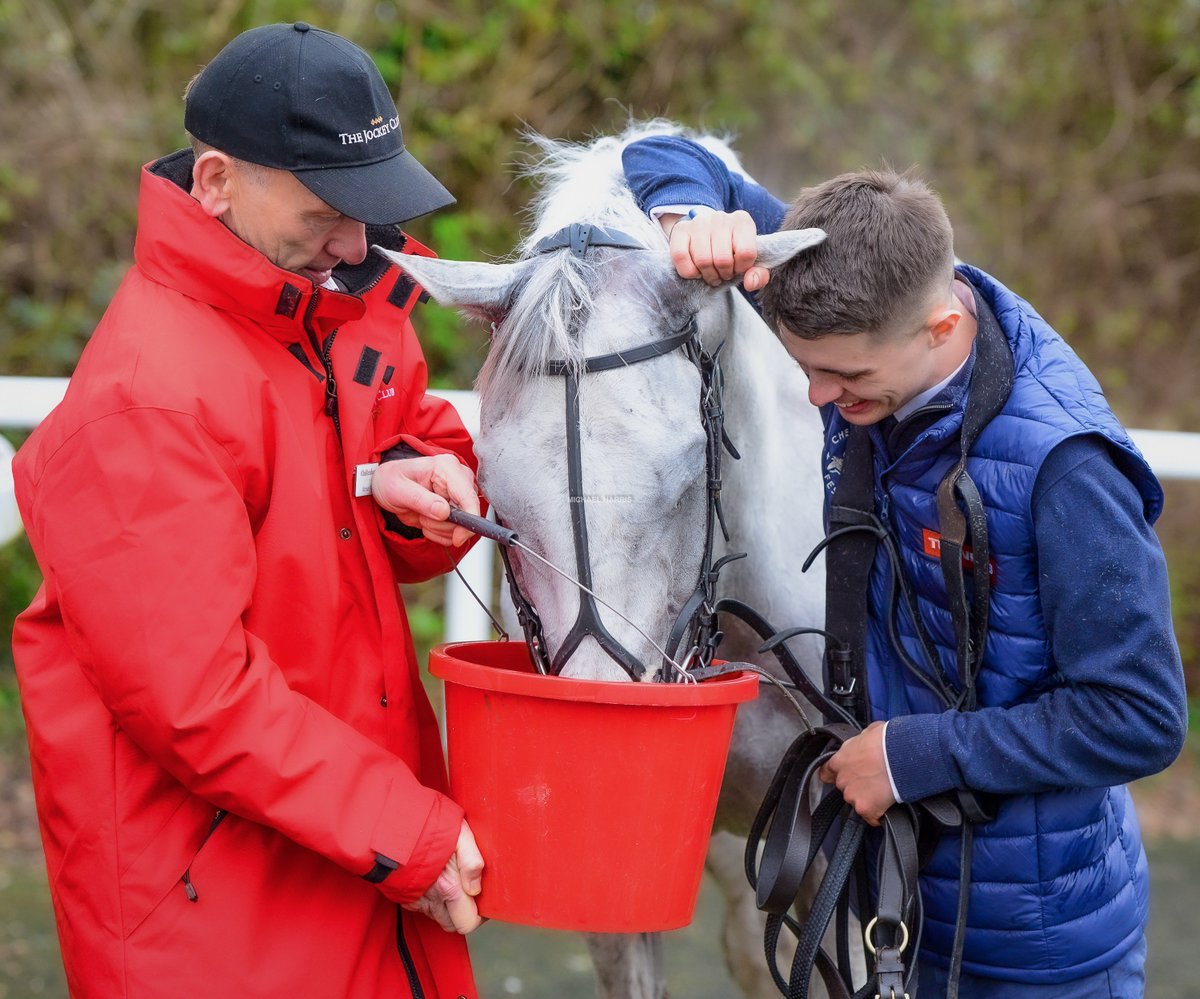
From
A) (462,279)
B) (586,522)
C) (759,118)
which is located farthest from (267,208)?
(759,118)

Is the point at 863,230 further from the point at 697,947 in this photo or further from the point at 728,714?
the point at 697,947

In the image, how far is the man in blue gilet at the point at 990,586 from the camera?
6.12ft

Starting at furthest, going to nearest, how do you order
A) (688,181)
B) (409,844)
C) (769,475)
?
(769,475) < (688,181) < (409,844)

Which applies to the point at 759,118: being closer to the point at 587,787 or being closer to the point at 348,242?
the point at 348,242

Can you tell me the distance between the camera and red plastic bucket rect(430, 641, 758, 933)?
1817mm


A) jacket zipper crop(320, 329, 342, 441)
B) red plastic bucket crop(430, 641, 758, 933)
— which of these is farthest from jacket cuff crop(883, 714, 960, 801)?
jacket zipper crop(320, 329, 342, 441)

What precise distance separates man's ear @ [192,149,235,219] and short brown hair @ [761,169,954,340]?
2.97 ft

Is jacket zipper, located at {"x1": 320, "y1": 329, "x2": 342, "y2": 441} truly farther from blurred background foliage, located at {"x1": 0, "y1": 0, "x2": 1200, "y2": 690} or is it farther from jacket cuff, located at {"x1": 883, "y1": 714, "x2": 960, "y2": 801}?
blurred background foliage, located at {"x1": 0, "y1": 0, "x2": 1200, "y2": 690}

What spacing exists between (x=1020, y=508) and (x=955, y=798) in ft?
1.60

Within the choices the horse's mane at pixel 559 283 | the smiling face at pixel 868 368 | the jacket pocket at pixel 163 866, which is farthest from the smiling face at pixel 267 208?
the jacket pocket at pixel 163 866

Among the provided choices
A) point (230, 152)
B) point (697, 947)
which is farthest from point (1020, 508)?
point (697, 947)

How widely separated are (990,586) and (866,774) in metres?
0.37

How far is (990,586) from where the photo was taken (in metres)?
1.98

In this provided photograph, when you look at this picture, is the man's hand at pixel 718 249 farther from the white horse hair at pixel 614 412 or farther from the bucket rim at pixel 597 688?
the bucket rim at pixel 597 688
